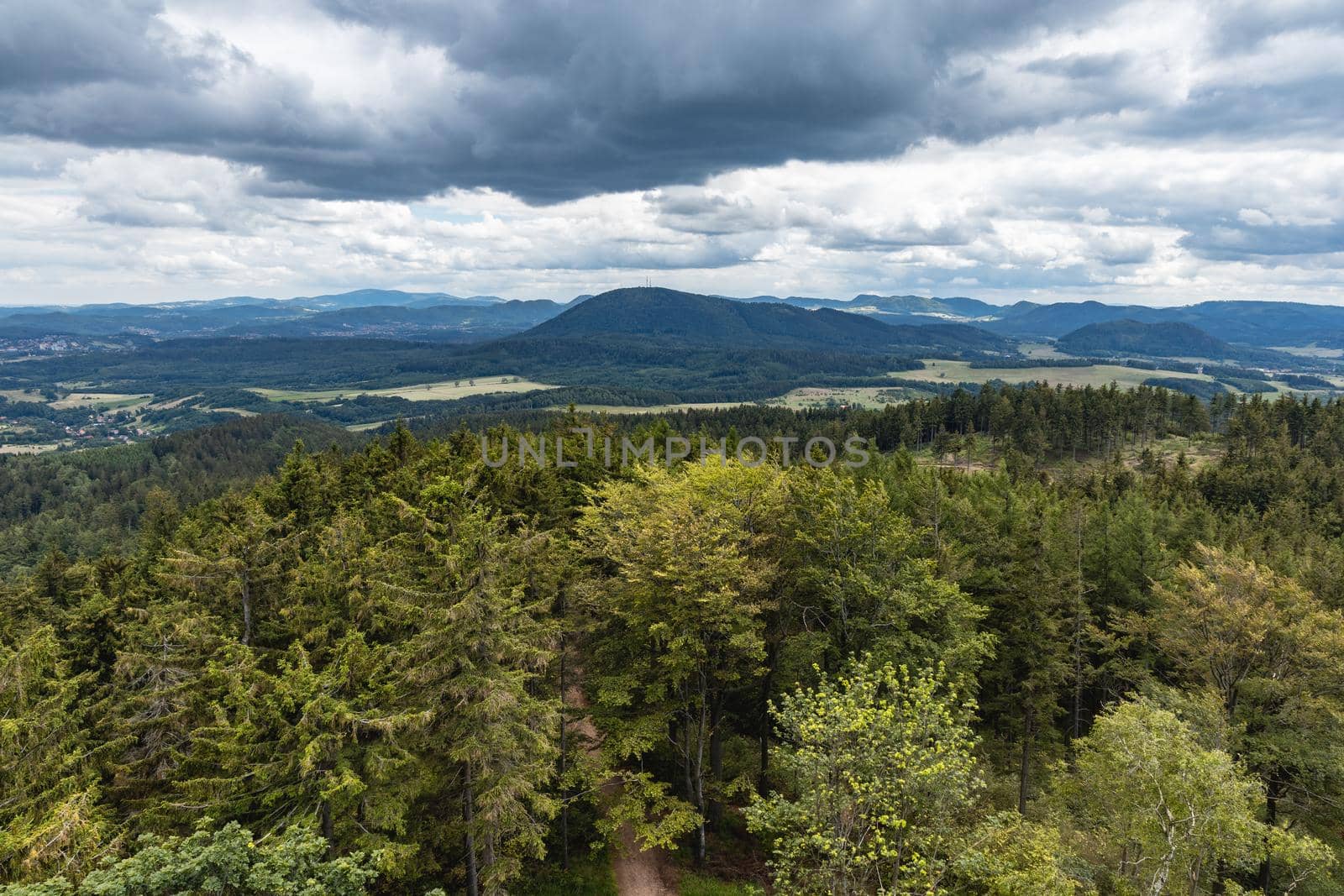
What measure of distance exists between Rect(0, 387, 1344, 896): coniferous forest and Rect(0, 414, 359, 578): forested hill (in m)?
103

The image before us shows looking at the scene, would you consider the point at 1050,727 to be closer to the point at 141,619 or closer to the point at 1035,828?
the point at 1035,828

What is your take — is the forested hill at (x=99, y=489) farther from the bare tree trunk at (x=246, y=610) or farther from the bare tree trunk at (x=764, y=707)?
the bare tree trunk at (x=764, y=707)

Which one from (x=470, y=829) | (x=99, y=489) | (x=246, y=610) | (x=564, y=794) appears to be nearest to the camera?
(x=470, y=829)

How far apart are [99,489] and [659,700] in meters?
199

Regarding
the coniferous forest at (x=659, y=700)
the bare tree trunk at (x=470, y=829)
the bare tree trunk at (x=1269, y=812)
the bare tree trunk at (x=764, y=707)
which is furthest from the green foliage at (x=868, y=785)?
the bare tree trunk at (x=1269, y=812)

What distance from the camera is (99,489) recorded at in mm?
165000

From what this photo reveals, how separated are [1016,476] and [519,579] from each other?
88.6 m

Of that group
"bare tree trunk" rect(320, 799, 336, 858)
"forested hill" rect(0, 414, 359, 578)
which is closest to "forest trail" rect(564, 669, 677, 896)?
"bare tree trunk" rect(320, 799, 336, 858)

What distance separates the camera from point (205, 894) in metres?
14.6

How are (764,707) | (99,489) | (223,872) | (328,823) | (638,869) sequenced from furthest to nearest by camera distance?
(99,489), (764,707), (638,869), (328,823), (223,872)

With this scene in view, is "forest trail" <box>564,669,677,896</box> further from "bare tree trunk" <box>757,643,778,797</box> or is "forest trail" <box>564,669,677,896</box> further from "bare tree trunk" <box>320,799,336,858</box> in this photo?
"bare tree trunk" <box>320,799,336,858</box>

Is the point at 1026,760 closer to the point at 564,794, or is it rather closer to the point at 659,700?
the point at 659,700

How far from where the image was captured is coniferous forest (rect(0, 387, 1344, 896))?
1881 cm

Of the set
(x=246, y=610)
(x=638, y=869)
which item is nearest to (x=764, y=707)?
(x=638, y=869)
